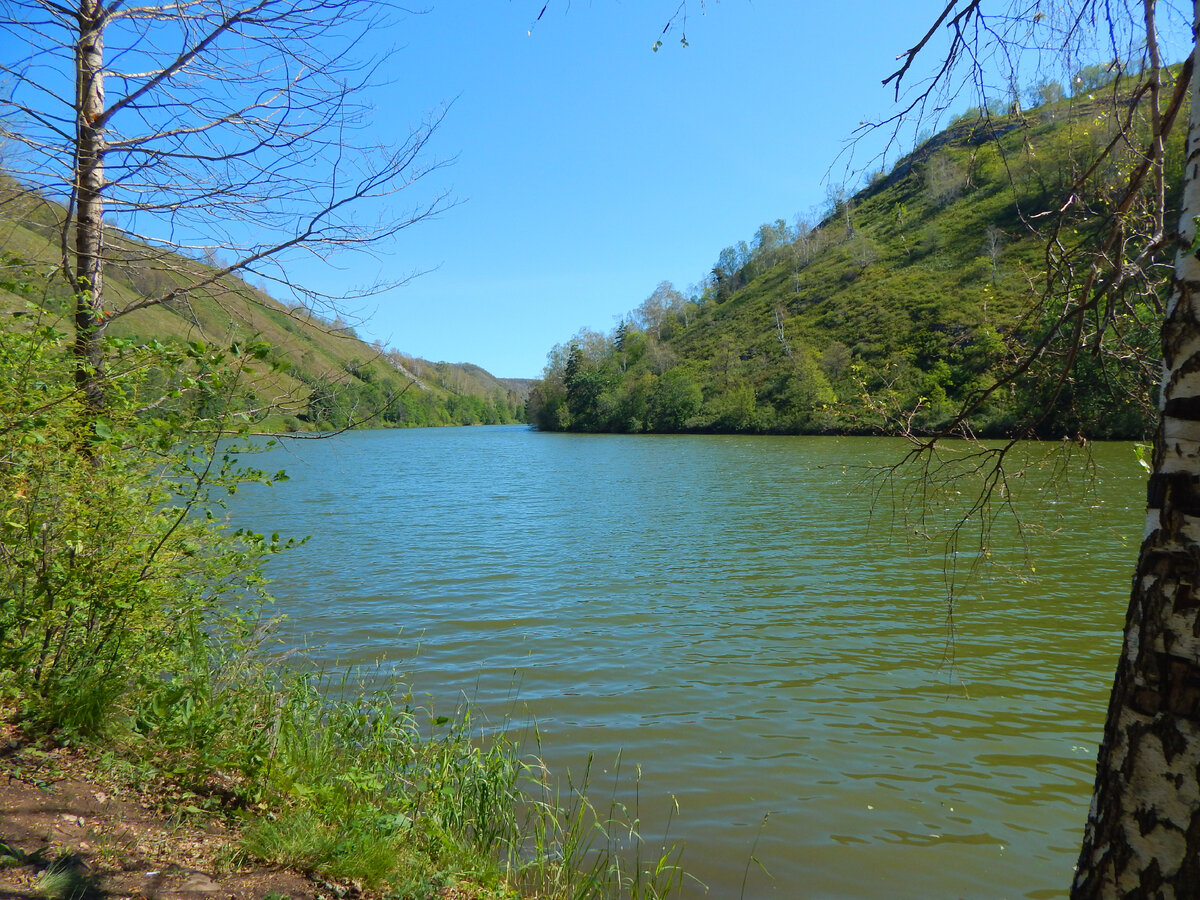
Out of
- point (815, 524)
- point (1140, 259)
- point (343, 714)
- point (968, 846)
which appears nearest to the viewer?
point (1140, 259)

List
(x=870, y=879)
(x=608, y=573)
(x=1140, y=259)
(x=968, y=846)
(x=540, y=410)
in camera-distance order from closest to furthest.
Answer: (x=1140, y=259) → (x=870, y=879) → (x=968, y=846) → (x=608, y=573) → (x=540, y=410)

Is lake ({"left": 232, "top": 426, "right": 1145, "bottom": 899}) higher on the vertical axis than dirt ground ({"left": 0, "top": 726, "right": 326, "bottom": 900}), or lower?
lower

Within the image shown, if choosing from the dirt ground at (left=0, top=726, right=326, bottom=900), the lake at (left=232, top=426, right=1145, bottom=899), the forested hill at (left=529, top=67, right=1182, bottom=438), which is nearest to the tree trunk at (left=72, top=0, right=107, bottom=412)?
the lake at (left=232, top=426, right=1145, bottom=899)

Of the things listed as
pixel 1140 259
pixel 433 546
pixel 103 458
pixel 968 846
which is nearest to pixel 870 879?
pixel 968 846

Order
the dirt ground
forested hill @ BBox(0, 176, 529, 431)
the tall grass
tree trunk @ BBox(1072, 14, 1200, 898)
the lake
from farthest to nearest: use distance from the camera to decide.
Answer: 1. the lake
2. forested hill @ BBox(0, 176, 529, 431)
3. the tall grass
4. the dirt ground
5. tree trunk @ BBox(1072, 14, 1200, 898)

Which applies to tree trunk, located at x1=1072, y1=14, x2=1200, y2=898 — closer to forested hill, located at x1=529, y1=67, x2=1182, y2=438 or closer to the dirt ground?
forested hill, located at x1=529, y1=67, x2=1182, y2=438

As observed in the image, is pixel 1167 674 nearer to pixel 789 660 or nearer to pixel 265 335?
pixel 265 335

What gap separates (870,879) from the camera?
5133 millimetres

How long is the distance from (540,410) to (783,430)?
5494cm

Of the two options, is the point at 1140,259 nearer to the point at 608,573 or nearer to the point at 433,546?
the point at 608,573

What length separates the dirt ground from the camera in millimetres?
2875

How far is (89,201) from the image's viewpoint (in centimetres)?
470

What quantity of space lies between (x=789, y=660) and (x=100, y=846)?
8141 millimetres

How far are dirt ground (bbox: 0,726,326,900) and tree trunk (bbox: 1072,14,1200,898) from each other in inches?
120
